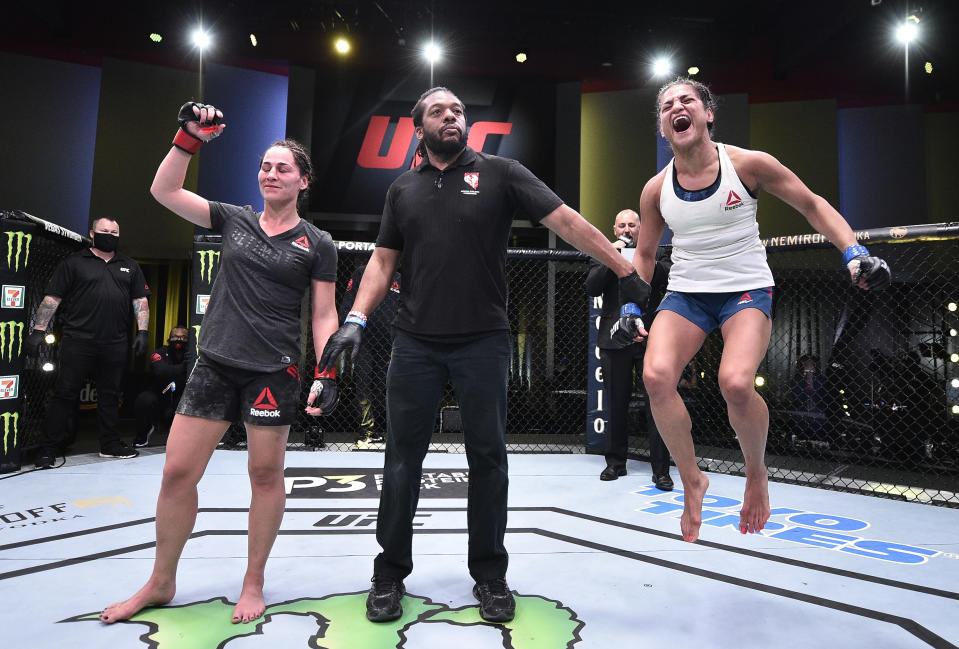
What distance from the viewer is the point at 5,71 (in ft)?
21.9

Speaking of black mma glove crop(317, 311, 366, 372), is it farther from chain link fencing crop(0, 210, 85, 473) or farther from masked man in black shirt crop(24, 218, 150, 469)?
masked man in black shirt crop(24, 218, 150, 469)

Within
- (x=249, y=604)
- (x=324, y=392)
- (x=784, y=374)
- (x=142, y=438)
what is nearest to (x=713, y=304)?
(x=324, y=392)

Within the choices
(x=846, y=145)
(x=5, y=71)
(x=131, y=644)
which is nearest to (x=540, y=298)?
(x=846, y=145)

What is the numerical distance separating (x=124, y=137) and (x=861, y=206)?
29.9 feet

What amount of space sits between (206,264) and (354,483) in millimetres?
2463

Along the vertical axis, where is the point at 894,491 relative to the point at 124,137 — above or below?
below

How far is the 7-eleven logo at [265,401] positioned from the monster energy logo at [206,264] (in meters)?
3.48

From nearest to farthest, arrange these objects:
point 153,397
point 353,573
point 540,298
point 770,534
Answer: point 353,573, point 770,534, point 153,397, point 540,298

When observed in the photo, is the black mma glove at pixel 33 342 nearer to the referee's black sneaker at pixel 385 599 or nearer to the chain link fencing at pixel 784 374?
the chain link fencing at pixel 784 374

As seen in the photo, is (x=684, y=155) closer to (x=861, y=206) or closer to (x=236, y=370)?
(x=236, y=370)

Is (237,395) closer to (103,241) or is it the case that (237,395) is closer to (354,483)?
(354,483)

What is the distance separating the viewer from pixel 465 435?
193cm

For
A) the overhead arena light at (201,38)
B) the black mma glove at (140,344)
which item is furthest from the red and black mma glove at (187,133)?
the overhead arena light at (201,38)

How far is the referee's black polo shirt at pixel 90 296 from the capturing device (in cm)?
428
